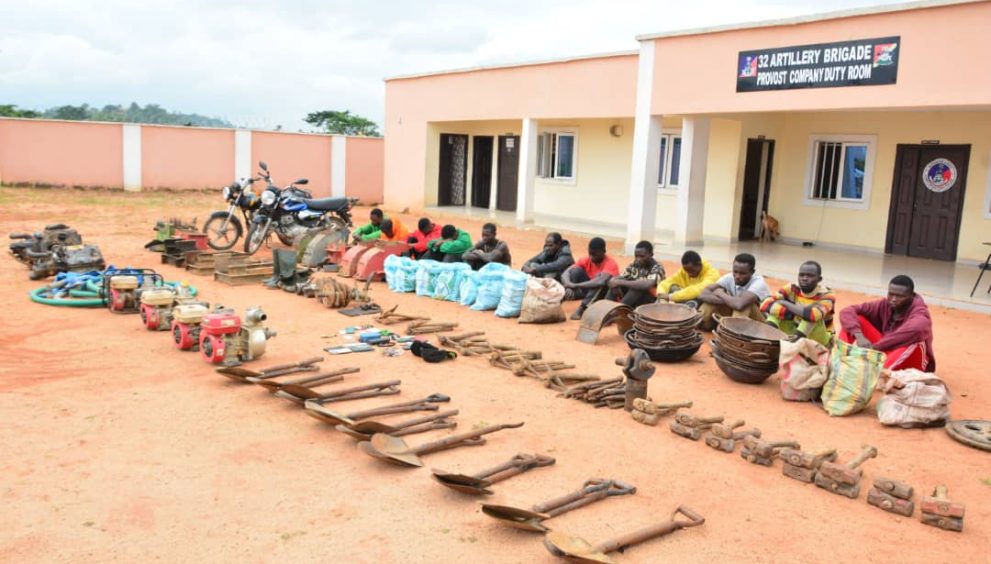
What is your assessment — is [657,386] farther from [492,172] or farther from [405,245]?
[492,172]

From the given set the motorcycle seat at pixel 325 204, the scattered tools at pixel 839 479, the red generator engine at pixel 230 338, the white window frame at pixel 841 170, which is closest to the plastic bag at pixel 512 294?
the red generator engine at pixel 230 338

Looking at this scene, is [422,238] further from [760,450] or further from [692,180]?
[760,450]

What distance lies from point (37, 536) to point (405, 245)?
25.7 feet

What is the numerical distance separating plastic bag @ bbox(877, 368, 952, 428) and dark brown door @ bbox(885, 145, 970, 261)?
8.98 meters

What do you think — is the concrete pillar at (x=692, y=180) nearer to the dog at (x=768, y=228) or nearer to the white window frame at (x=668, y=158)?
the dog at (x=768, y=228)

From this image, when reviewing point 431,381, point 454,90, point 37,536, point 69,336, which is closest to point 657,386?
point 431,381

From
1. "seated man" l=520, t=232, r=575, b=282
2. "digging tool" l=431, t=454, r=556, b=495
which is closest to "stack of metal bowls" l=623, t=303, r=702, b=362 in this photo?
"seated man" l=520, t=232, r=575, b=282

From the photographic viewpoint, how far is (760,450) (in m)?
4.88

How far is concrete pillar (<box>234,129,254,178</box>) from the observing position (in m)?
26.2

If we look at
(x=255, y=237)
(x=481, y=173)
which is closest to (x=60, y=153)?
(x=481, y=173)

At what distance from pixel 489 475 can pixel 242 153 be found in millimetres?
24134

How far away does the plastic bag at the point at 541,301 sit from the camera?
8641mm

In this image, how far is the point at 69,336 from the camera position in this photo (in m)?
7.38

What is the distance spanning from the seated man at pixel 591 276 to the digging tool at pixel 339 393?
351cm
